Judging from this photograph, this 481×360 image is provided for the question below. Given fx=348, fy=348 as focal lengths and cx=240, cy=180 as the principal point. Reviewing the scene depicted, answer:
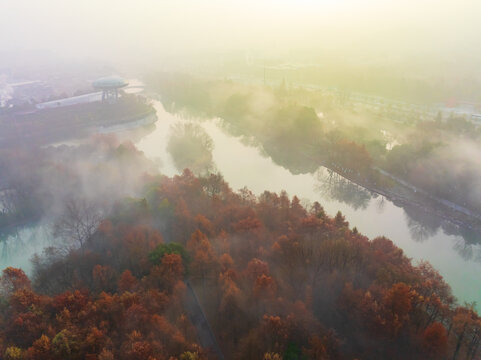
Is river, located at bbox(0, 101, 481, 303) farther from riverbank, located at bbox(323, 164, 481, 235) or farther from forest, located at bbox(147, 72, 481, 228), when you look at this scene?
forest, located at bbox(147, 72, 481, 228)

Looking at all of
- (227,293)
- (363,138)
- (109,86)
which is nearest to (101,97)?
(109,86)

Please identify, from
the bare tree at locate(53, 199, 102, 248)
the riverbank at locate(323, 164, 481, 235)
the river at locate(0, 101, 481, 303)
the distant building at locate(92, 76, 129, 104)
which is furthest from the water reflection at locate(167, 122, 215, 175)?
the distant building at locate(92, 76, 129, 104)

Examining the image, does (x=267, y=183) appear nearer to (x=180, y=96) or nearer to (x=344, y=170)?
(x=344, y=170)

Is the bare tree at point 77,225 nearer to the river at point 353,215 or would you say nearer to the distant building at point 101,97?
the river at point 353,215

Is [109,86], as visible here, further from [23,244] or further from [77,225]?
[77,225]

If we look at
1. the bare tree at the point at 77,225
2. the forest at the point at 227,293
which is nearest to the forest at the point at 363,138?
the forest at the point at 227,293
